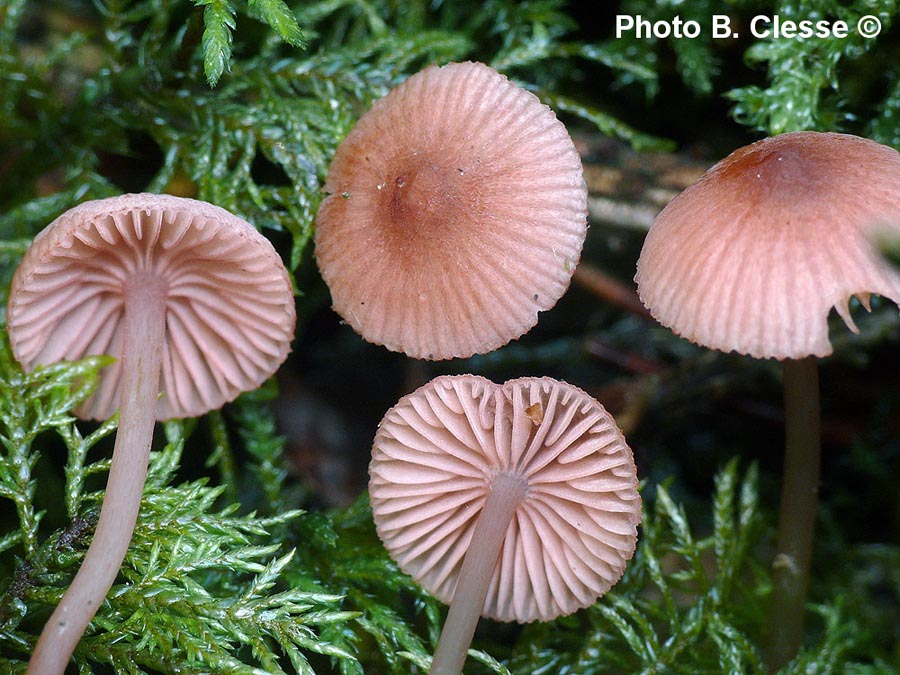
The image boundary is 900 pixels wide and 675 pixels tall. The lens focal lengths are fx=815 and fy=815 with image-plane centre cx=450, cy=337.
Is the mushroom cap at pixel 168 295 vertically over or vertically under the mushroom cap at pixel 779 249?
under

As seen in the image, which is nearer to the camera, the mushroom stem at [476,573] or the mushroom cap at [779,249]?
the mushroom cap at [779,249]

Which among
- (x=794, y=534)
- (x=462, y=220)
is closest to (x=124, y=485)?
(x=462, y=220)

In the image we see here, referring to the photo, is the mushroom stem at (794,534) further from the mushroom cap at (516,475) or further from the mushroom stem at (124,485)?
the mushroom stem at (124,485)

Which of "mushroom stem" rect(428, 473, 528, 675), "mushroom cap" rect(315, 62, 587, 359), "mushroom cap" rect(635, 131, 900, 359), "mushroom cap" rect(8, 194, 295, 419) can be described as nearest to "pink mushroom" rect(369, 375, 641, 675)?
"mushroom stem" rect(428, 473, 528, 675)

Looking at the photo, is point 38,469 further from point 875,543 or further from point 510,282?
point 875,543

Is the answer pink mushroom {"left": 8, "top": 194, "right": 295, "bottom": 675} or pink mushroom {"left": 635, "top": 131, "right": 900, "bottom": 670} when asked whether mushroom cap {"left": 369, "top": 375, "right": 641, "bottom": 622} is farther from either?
pink mushroom {"left": 8, "top": 194, "right": 295, "bottom": 675}

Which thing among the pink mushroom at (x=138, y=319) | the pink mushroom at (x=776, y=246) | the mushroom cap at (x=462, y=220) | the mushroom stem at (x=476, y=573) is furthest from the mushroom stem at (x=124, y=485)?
the pink mushroom at (x=776, y=246)
